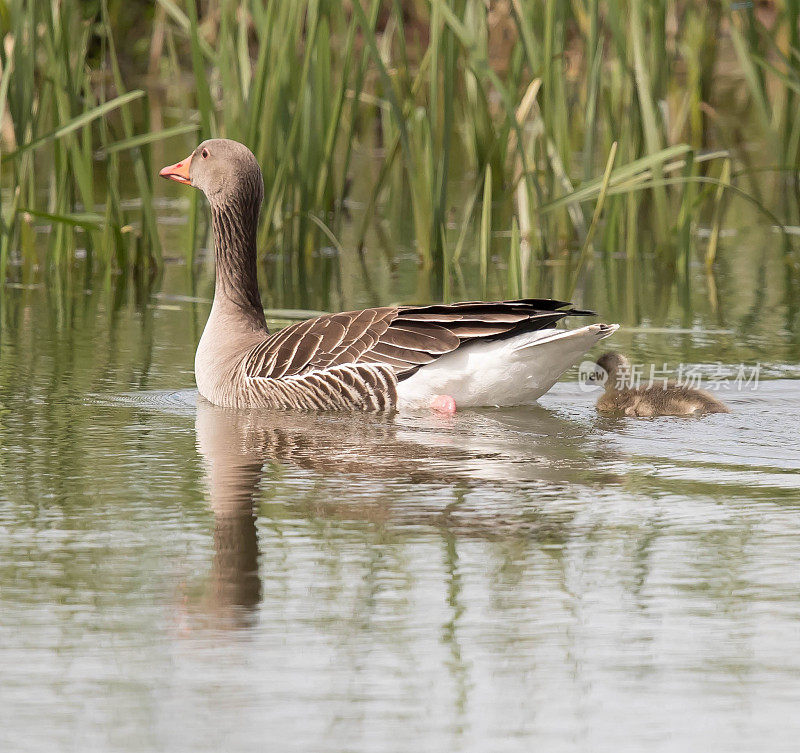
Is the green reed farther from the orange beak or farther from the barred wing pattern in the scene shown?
the barred wing pattern

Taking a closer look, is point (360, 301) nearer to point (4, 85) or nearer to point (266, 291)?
point (266, 291)

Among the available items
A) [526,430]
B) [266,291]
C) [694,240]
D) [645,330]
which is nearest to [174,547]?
[526,430]

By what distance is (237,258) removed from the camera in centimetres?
929

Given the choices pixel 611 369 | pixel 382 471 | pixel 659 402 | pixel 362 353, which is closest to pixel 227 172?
pixel 362 353

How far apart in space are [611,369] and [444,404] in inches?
41.9

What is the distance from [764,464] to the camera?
6754mm

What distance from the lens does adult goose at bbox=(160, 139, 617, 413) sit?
7.82 meters

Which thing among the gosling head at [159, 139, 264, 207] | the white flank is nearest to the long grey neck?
the gosling head at [159, 139, 264, 207]

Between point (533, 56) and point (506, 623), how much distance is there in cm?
756

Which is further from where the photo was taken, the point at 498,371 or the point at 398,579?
the point at 498,371

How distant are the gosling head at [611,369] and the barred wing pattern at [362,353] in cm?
47

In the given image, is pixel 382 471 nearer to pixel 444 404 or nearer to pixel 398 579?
pixel 444 404

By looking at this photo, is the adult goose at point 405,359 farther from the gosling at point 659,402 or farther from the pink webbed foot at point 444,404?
the gosling at point 659,402

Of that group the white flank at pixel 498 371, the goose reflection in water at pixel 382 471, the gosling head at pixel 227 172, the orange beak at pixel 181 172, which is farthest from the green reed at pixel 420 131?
the goose reflection in water at pixel 382 471
